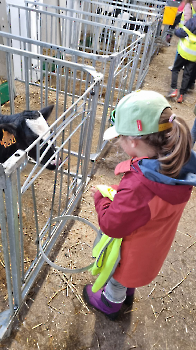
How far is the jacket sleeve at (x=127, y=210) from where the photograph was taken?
41.2 inches

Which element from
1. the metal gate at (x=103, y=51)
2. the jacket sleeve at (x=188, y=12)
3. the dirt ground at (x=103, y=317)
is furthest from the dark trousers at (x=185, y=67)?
the dirt ground at (x=103, y=317)

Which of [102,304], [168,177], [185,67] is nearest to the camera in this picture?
[168,177]

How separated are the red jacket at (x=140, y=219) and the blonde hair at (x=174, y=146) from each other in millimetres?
70

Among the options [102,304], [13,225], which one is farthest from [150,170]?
[102,304]

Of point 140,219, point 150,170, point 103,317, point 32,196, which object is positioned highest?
point 150,170

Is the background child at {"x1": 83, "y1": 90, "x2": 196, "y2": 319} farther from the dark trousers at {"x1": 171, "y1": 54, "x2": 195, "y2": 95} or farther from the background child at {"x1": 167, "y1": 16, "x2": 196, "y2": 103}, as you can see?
the dark trousers at {"x1": 171, "y1": 54, "x2": 195, "y2": 95}

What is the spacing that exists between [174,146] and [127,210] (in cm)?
31

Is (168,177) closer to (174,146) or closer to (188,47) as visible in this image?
(174,146)

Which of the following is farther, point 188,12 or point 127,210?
point 188,12

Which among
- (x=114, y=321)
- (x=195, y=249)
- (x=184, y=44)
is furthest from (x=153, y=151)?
(x=184, y=44)

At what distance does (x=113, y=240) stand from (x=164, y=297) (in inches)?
34.7

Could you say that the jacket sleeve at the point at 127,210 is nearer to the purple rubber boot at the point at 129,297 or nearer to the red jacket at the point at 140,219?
the red jacket at the point at 140,219

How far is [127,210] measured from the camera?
1062mm

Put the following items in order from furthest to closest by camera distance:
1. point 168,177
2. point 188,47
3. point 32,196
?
1. point 188,47
2. point 32,196
3. point 168,177
